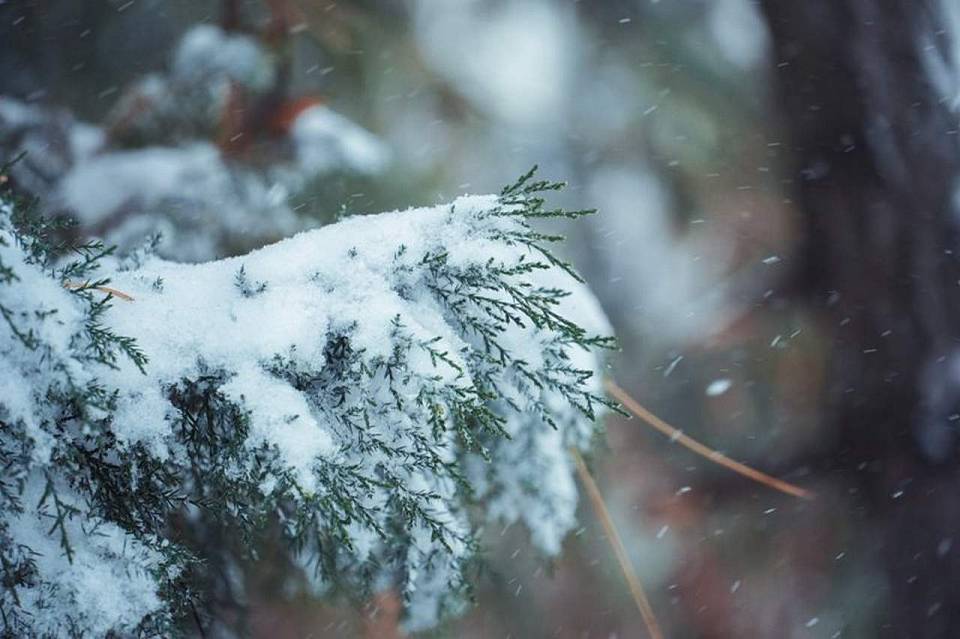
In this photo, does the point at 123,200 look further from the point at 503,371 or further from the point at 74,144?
the point at 503,371

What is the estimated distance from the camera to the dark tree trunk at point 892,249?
4.55 meters

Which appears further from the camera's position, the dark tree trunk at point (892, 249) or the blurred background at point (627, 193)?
the dark tree trunk at point (892, 249)

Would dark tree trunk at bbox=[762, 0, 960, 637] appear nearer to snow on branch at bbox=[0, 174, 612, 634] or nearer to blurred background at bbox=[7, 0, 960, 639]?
blurred background at bbox=[7, 0, 960, 639]

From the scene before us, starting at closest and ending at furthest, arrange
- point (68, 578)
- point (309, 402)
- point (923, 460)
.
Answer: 1. point (68, 578)
2. point (309, 402)
3. point (923, 460)

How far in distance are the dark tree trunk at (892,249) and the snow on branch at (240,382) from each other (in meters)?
4.13

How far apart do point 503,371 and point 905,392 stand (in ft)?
14.7

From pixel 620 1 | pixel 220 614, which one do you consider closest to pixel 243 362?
pixel 220 614

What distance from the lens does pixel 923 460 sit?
4953 millimetres

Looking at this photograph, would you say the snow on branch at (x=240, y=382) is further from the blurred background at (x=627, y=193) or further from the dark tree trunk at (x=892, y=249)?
the dark tree trunk at (x=892, y=249)

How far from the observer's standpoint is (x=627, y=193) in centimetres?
754

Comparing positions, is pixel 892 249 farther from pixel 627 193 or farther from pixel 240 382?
pixel 240 382

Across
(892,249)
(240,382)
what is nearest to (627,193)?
(892,249)

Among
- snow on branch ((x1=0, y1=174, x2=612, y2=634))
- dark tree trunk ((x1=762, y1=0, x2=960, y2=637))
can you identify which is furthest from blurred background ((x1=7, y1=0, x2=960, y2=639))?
snow on branch ((x1=0, y1=174, x2=612, y2=634))

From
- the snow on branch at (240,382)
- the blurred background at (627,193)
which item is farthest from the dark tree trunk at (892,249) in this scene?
the snow on branch at (240,382)
